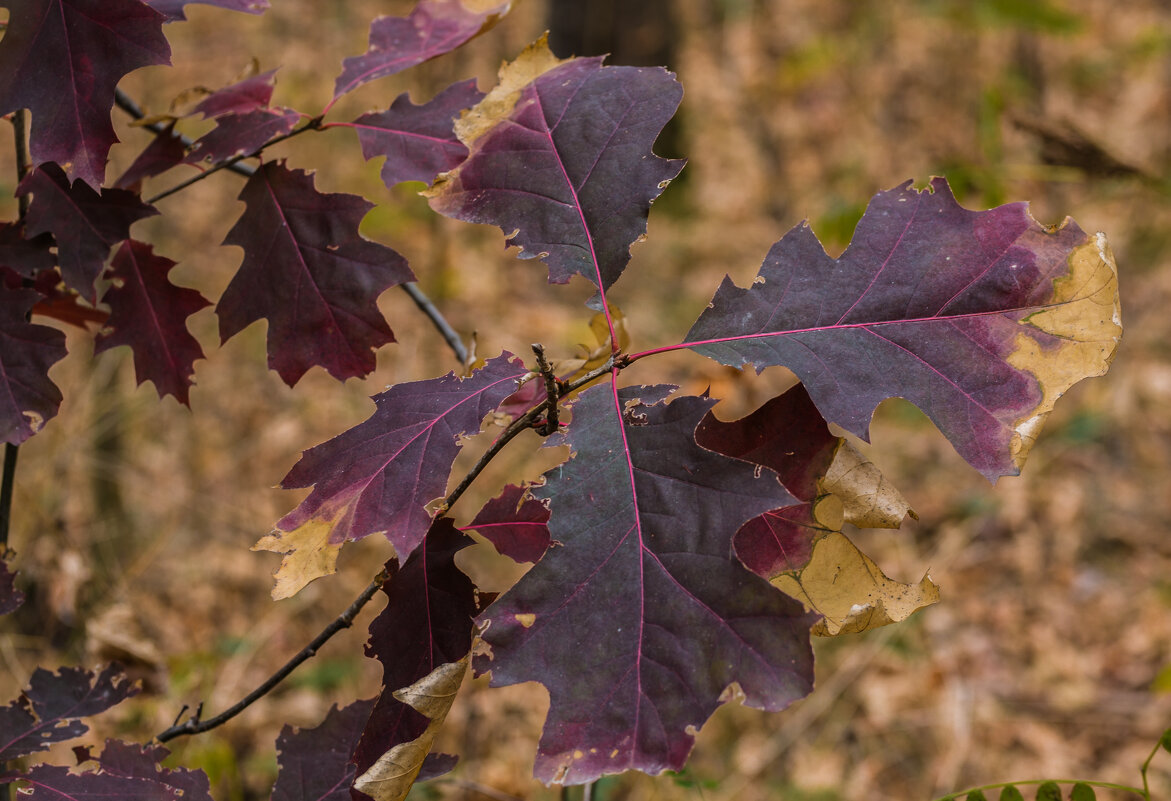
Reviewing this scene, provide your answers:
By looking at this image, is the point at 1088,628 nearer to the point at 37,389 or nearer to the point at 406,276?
the point at 406,276

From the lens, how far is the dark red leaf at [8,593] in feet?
3.14

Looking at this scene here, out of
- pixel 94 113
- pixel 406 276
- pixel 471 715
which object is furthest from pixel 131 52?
pixel 471 715

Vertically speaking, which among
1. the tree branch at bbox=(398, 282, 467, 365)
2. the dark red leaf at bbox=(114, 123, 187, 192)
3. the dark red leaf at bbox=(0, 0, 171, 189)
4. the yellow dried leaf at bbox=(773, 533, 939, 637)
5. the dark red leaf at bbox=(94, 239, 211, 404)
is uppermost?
the dark red leaf at bbox=(0, 0, 171, 189)

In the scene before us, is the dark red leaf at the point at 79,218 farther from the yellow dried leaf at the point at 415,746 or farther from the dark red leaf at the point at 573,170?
the yellow dried leaf at the point at 415,746

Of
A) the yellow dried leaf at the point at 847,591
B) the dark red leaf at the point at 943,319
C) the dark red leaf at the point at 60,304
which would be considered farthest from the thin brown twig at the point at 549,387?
the dark red leaf at the point at 60,304

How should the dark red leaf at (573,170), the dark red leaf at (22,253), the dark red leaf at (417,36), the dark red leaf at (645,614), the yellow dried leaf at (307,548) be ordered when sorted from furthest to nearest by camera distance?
the dark red leaf at (417,36) < the dark red leaf at (22,253) < the dark red leaf at (573,170) < the yellow dried leaf at (307,548) < the dark red leaf at (645,614)

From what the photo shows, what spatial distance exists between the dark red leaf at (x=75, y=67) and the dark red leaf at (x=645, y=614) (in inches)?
21.8

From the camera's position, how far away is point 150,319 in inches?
39.9

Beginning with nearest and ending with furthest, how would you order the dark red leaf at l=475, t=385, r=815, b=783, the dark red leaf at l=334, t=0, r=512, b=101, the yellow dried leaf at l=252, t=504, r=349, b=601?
the dark red leaf at l=475, t=385, r=815, b=783
the yellow dried leaf at l=252, t=504, r=349, b=601
the dark red leaf at l=334, t=0, r=512, b=101

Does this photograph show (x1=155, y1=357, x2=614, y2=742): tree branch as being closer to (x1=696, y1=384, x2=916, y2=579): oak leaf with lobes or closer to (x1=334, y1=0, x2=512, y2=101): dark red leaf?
(x1=696, y1=384, x2=916, y2=579): oak leaf with lobes

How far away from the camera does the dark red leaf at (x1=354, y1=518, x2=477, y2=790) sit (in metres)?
0.77

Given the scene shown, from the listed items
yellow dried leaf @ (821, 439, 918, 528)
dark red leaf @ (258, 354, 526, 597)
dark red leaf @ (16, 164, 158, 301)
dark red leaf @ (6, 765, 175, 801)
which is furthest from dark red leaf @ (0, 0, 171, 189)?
yellow dried leaf @ (821, 439, 918, 528)

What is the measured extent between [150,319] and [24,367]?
154mm

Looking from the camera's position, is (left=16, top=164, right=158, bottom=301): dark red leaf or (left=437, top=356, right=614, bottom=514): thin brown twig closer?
(left=437, top=356, right=614, bottom=514): thin brown twig
